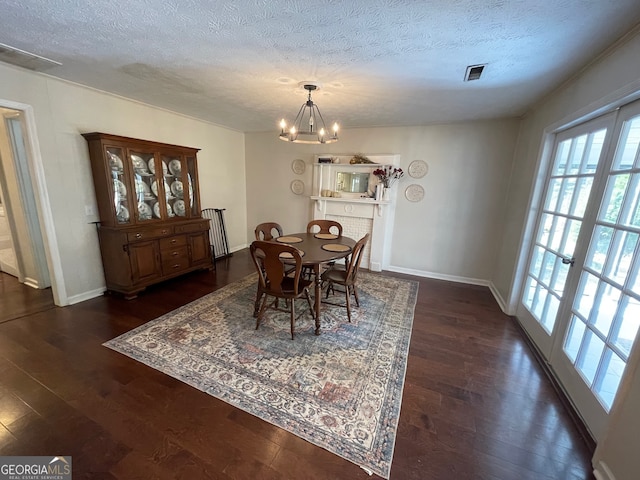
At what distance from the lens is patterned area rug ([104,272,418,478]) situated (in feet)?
5.24

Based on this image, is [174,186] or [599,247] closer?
[599,247]

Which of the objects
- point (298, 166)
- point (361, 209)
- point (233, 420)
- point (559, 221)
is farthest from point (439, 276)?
point (233, 420)

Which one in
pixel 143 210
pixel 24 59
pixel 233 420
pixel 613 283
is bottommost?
pixel 233 420

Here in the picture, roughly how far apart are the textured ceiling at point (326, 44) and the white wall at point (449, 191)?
0.83m

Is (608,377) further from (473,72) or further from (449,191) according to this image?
(449,191)

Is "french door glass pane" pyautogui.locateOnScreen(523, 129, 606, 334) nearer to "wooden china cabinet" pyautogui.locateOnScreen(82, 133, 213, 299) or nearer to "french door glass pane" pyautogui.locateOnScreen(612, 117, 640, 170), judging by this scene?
"french door glass pane" pyautogui.locateOnScreen(612, 117, 640, 170)

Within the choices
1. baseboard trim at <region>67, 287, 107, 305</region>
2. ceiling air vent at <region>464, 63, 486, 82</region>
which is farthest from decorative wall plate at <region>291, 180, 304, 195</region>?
baseboard trim at <region>67, 287, 107, 305</region>

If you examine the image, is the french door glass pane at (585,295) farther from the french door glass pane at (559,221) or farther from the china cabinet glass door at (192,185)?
the china cabinet glass door at (192,185)

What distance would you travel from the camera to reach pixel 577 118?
207 cm

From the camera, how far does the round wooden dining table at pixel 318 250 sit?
2.48 m

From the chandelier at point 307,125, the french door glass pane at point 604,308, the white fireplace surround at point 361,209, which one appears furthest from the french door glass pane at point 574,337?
the white fireplace surround at point 361,209

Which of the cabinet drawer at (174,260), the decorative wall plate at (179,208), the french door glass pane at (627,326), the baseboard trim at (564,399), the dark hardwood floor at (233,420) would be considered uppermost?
the decorative wall plate at (179,208)

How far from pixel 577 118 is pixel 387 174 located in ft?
7.53

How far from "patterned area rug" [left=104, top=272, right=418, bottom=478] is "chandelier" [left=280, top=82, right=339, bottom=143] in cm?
192
